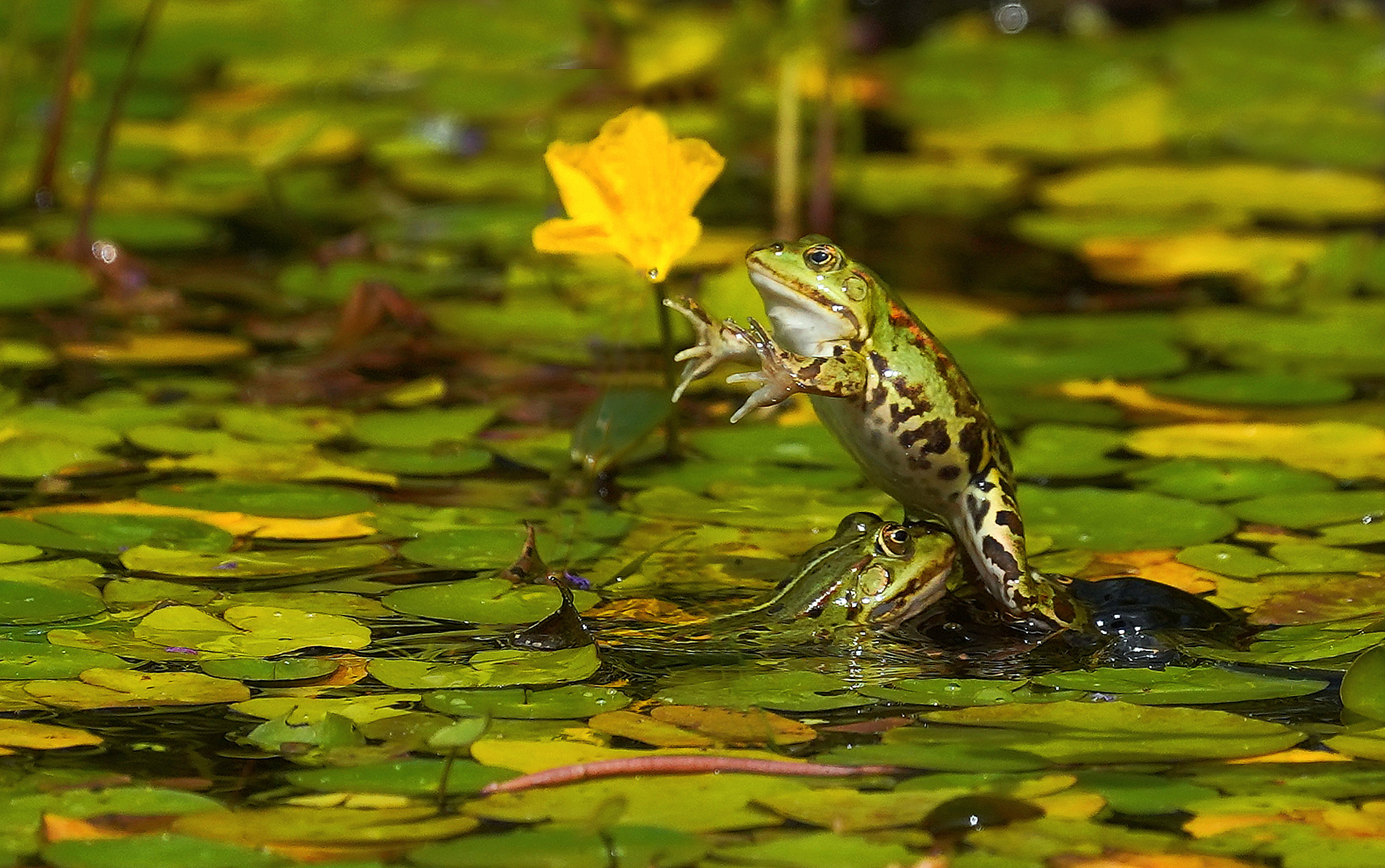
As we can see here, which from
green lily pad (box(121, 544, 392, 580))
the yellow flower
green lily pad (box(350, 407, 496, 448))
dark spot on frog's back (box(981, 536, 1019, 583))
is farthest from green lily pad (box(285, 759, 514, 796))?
green lily pad (box(350, 407, 496, 448))

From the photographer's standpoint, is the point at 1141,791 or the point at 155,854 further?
the point at 1141,791

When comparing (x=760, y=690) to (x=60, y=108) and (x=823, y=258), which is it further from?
(x=60, y=108)

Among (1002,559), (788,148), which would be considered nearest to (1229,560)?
(1002,559)

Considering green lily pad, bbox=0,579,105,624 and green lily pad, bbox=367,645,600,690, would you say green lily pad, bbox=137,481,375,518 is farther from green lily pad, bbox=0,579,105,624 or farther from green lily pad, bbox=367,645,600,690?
green lily pad, bbox=367,645,600,690

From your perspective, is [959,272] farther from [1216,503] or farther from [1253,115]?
[1253,115]

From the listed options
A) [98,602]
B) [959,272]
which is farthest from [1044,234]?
[98,602]

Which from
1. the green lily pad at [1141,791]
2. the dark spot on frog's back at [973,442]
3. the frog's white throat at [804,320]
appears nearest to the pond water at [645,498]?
the green lily pad at [1141,791]
